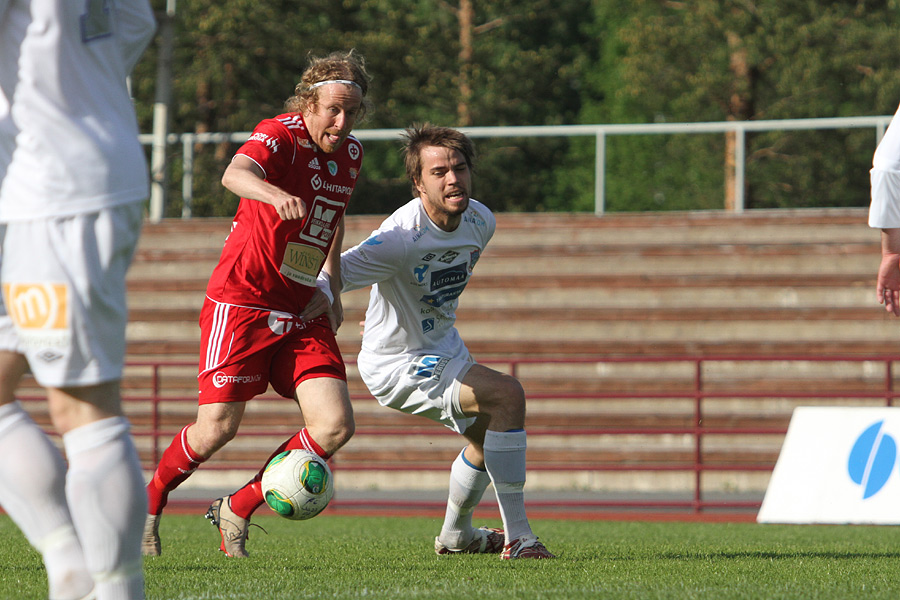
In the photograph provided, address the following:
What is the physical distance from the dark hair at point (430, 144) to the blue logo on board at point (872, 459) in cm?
443

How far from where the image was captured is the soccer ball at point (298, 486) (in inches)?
198

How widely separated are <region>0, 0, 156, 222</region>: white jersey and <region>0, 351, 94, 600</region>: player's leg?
593 millimetres

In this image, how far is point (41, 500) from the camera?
9.96ft

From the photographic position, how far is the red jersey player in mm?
5355

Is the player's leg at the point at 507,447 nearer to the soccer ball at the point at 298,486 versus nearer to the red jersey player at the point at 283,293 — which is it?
the red jersey player at the point at 283,293

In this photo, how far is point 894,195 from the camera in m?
4.14

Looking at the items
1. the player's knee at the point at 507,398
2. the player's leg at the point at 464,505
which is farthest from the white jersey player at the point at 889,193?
the player's leg at the point at 464,505

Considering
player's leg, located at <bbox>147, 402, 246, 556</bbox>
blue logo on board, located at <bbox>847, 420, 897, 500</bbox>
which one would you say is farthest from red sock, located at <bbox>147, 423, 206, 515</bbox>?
blue logo on board, located at <bbox>847, 420, 897, 500</bbox>

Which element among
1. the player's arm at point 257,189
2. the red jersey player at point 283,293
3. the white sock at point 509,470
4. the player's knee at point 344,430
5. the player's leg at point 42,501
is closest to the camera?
the player's leg at point 42,501

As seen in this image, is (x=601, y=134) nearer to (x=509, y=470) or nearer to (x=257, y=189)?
(x=509, y=470)

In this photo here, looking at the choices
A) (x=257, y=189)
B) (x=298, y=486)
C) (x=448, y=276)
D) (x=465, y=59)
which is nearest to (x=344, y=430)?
(x=298, y=486)

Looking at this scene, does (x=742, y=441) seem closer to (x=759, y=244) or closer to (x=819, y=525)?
Answer: (x=759, y=244)

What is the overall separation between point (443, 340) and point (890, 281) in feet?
7.74

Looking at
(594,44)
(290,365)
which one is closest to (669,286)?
(290,365)
